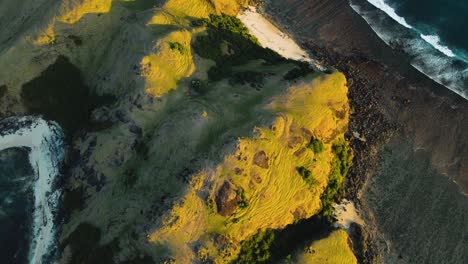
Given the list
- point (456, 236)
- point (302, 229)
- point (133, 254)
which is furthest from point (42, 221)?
point (456, 236)

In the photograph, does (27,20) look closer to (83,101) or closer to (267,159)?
(83,101)

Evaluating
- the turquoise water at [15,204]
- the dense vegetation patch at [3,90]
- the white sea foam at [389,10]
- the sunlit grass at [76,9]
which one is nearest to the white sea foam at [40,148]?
the turquoise water at [15,204]

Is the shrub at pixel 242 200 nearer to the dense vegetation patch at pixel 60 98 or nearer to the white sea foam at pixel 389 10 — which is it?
the dense vegetation patch at pixel 60 98

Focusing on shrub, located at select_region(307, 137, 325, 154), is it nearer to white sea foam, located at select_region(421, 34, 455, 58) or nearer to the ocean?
the ocean

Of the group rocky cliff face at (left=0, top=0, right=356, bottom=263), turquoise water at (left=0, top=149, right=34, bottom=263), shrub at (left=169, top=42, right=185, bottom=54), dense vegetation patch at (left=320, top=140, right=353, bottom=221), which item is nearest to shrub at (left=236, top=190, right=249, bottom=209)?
rocky cliff face at (left=0, top=0, right=356, bottom=263)

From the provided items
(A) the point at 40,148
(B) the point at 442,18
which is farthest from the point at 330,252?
(B) the point at 442,18

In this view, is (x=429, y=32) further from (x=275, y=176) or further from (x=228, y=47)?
(x=275, y=176)

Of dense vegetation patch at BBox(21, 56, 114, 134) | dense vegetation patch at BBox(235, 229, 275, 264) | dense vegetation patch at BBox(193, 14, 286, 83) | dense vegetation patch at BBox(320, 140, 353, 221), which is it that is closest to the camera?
dense vegetation patch at BBox(235, 229, 275, 264)
